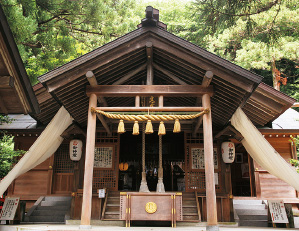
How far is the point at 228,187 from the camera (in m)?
9.32

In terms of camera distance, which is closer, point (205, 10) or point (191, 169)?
point (205, 10)

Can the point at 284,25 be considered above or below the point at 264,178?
above

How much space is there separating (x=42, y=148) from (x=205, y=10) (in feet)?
18.2

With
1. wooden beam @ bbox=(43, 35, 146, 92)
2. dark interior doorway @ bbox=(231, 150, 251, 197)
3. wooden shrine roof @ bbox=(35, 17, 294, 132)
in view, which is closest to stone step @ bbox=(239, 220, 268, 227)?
wooden shrine roof @ bbox=(35, 17, 294, 132)

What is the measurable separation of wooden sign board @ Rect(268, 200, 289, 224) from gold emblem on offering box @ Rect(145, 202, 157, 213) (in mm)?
3803

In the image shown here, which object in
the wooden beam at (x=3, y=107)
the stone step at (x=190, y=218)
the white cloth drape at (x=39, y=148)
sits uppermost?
the wooden beam at (x=3, y=107)

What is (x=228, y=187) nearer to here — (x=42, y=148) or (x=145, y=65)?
(x=145, y=65)

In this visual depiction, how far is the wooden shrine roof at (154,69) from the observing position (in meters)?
6.53

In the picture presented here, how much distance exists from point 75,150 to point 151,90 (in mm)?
4070

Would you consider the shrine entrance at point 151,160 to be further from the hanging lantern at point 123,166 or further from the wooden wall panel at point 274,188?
the wooden wall panel at point 274,188

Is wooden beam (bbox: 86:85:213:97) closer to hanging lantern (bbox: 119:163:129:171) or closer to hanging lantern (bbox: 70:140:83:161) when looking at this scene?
hanging lantern (bbox: 70:140:83:161)

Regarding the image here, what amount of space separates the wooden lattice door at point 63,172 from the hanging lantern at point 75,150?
2.95 feet

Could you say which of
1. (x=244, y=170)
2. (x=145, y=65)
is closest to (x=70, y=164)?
(x=145, y=65)

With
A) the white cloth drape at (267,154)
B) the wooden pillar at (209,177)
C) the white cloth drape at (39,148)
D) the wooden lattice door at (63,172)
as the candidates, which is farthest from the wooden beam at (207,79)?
the wooden lattice door at (63,172)
